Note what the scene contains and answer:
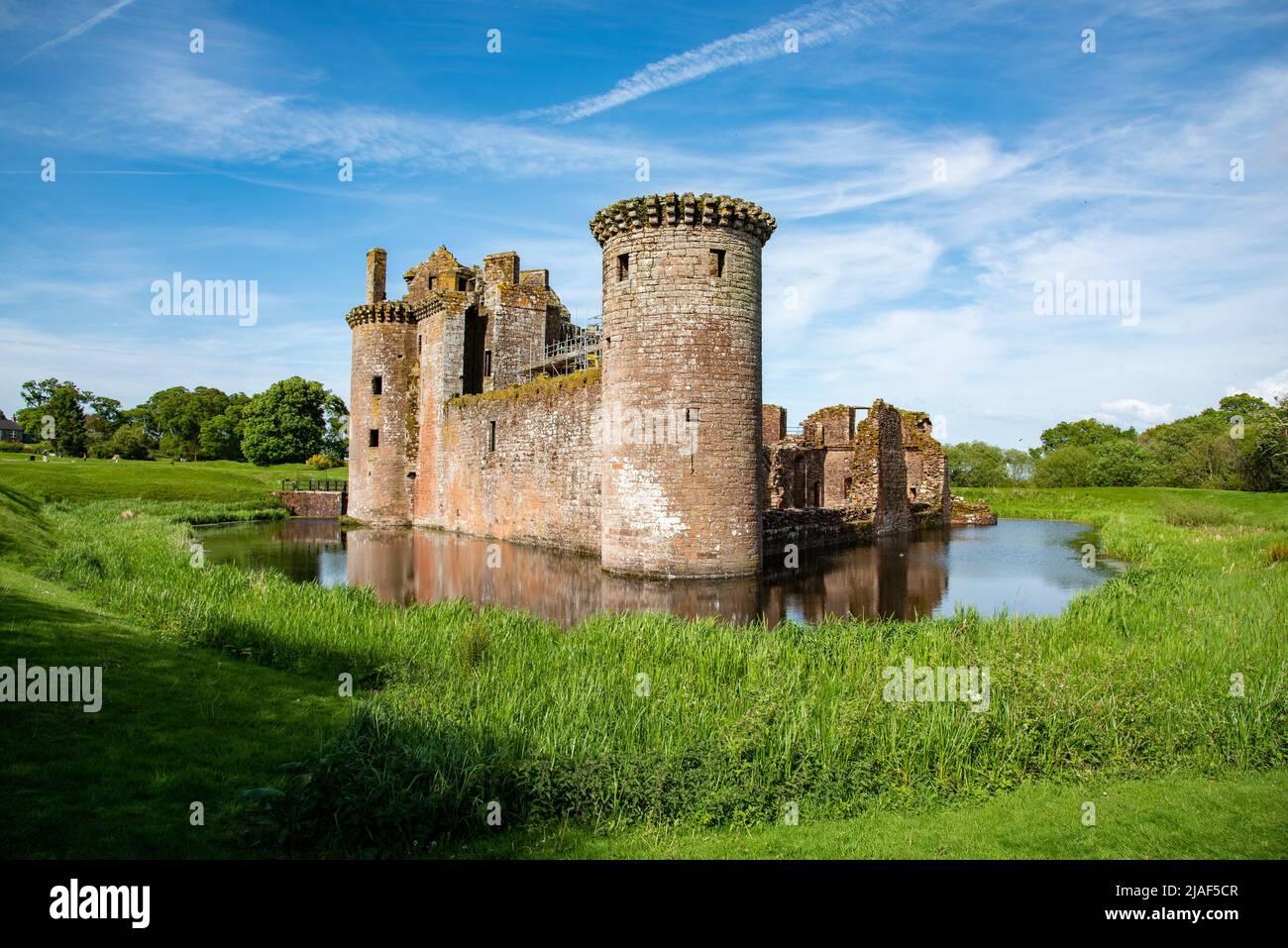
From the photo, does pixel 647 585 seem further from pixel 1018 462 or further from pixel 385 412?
pixel 1018 462

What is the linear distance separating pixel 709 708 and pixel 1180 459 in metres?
61.5

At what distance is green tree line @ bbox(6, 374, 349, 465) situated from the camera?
63912 mm

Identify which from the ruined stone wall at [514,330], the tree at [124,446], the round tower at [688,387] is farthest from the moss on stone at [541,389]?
the tree at [124,446]

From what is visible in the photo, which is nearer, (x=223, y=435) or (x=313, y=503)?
(x=313, y=503)

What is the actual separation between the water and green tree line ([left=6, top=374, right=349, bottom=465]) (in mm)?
40646

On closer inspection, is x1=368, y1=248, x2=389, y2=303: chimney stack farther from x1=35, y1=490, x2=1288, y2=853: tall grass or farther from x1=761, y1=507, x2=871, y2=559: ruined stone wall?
x1=35, y1=490, x2=1288, y2=853: tall grass

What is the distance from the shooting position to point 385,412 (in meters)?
32.2

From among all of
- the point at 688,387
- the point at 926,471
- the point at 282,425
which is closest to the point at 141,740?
the point at 688,387

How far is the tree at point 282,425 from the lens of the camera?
210 ft

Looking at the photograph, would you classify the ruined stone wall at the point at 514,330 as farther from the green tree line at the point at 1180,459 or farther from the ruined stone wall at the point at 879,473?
the green tree line at the point at 1180,459

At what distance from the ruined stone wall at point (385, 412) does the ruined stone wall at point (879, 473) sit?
729 inches
